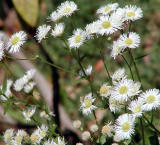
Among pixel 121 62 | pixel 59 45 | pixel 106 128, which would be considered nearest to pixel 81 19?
pixel 59 45

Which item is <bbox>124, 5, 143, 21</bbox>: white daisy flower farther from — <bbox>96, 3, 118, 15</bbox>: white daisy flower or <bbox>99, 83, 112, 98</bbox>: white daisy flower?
<bbox>99, 83, 112, 98</bbox>: white daisy flower

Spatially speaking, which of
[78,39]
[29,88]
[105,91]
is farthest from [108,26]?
[29,88]

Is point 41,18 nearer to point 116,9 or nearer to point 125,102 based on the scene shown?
point 116,9

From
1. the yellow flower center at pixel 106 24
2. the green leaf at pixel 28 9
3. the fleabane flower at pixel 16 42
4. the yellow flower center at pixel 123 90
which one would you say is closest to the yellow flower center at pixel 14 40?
the fleabane flower at pixel 16 42

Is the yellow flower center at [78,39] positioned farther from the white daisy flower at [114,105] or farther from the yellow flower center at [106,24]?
the white daisy flower at [114,105]

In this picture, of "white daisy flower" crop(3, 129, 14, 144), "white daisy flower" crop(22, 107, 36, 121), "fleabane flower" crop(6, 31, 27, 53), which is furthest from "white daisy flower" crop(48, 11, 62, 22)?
"white daisy flower" crop(3, 129, 14, 144)

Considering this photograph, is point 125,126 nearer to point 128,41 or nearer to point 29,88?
point 128,41

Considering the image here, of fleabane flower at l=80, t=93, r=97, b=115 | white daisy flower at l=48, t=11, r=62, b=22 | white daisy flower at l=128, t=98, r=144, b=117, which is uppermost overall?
white daisy flower at l=48, t=11, r=62, b=22
